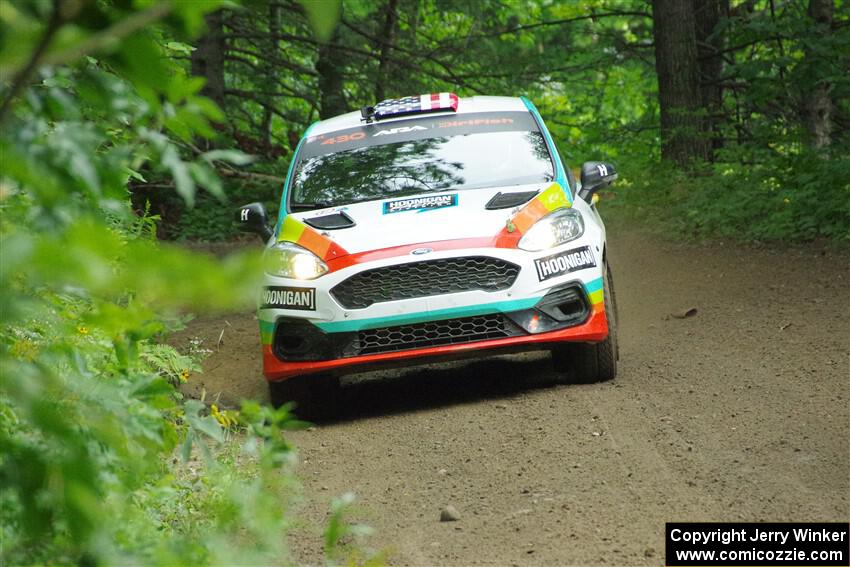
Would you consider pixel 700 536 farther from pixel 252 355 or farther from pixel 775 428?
pixel 252 355

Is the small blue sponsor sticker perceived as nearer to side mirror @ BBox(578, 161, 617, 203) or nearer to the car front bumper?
the car front bumper

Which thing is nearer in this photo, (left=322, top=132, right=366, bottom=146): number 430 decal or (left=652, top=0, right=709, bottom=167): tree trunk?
(left=322, top=132, right=366, bottom=146): number 430 decal

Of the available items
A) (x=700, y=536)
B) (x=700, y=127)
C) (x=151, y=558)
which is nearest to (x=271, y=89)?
(x=700, y=127)

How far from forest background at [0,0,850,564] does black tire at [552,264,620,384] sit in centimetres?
227

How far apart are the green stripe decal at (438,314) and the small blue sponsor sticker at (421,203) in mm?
790

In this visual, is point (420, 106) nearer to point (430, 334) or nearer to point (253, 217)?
point (253, 217)

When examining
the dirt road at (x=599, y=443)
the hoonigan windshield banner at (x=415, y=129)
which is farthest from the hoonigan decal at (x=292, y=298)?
the hoonigan windshield banner at (x=415, y=129)

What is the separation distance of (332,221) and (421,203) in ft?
1.93

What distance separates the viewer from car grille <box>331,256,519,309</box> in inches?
289

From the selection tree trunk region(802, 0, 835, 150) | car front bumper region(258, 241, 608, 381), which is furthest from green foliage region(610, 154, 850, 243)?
car front bumper region(258, 241, 608, 381)

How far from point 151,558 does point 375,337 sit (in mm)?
5113

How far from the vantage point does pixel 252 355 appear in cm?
1055

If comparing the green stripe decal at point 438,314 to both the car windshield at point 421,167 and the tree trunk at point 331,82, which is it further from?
the tree trunk at point 331,82

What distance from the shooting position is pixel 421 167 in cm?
856
